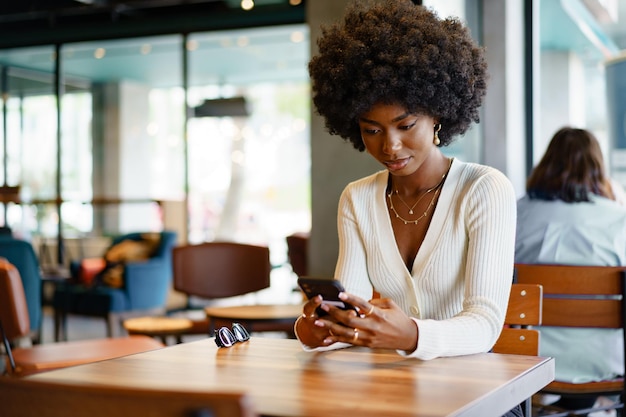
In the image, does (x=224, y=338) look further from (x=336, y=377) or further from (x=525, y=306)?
(x=525, y=306)

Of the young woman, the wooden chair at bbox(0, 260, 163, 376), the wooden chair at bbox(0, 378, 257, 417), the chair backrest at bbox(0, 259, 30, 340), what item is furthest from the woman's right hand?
the chair backrest at bbox(0, 259, 30, 340)

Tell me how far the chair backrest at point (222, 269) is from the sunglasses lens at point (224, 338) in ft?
7.30

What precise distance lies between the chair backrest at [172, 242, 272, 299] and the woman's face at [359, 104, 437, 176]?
7.43ft

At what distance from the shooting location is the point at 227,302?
372 inches

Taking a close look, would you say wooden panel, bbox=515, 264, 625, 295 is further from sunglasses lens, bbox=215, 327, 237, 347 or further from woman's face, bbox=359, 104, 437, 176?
sunglasses lens, bbox=215, 327, 237, 347

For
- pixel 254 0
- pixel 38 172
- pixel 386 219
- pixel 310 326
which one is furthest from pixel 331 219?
pixel 38 172

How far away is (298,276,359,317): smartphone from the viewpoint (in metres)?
1.67

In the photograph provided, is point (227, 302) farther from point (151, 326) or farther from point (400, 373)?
point (400, 373)

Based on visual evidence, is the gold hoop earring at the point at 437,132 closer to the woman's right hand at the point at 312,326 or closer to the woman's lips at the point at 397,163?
the woman's lips at the point at 397,163

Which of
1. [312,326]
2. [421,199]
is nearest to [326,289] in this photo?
[312,326]

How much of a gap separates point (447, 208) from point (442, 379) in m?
0.65

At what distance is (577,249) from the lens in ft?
11.1

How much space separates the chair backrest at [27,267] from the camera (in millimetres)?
5746

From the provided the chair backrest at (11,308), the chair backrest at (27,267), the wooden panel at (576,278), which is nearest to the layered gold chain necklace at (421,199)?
Answer: the wooden panel at (576,278)
